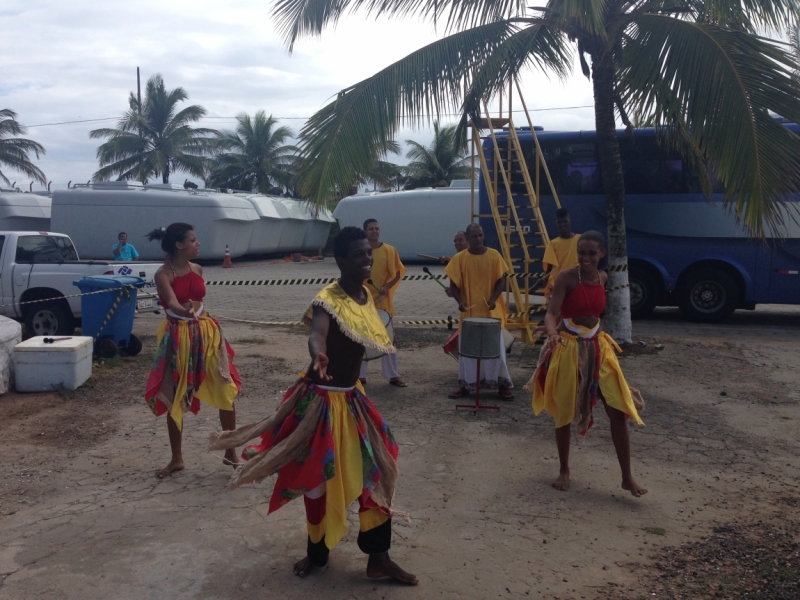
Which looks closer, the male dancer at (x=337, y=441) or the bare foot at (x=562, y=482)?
the male dancer at (x=337, y=441)

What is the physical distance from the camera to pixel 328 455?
341 centimetres

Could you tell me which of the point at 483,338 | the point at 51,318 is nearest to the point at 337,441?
the point at 483,338

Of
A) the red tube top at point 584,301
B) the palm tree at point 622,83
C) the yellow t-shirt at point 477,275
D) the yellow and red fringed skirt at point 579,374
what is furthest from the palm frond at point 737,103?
the yellow and red fringed skirt at point 579,374

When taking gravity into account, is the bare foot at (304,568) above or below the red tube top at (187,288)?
below

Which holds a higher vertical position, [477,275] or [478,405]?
[477,275]

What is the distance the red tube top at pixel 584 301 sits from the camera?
4.79 meters

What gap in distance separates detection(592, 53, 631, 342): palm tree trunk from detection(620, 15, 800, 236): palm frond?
165 cm

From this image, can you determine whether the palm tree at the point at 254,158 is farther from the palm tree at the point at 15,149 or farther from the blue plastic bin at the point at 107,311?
the blue plastic bin at the point at 107,311

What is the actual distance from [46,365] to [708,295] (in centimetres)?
1040

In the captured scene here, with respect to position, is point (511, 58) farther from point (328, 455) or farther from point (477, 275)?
point (328, 455)

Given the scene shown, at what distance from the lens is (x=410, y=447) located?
5.77 m

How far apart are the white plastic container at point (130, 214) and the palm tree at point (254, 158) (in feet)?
47.0

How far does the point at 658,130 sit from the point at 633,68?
1748 mm

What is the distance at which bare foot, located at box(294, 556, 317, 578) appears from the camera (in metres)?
3.64
